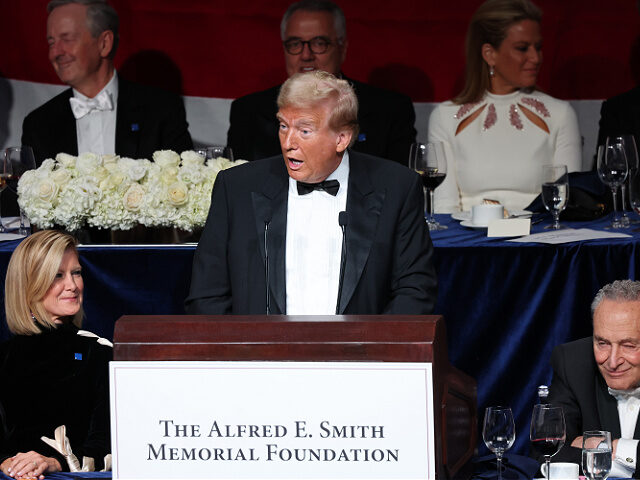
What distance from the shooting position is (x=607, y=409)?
2.57 meters

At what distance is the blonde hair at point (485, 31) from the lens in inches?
173

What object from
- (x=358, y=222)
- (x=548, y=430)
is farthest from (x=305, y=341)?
(x=358, y=222)

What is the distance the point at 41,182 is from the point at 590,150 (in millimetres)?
3011

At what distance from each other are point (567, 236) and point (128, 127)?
2203 mm

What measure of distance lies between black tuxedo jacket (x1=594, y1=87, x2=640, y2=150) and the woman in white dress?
0.16m

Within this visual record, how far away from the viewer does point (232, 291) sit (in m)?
2.48

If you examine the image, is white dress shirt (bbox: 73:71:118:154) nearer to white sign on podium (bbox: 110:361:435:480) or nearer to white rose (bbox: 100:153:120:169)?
white rose (bbox: 100:153:120:169)

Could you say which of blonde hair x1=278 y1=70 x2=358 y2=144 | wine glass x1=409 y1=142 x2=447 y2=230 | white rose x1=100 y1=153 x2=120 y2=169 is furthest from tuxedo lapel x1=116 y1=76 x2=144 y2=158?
blonde hair x1=278 y1=70 x2=358 y2=144

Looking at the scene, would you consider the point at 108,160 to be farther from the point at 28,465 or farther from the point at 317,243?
the point at 28,465

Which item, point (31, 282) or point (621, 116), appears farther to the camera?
point (621, 116)

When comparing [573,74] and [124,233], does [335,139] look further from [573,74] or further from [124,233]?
[573,74]

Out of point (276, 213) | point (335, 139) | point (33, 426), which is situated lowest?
point (33, 426)

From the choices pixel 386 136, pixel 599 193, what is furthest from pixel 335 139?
pixel 386 136

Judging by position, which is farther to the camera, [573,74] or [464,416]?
[573,74]
